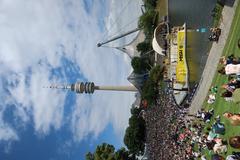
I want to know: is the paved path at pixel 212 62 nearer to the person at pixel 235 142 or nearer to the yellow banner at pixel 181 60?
the yellow banner at pixel 181 60

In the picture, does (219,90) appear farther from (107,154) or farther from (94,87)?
(94,87)

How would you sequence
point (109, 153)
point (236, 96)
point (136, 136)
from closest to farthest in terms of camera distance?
point (236, 96) → point (109, 153) → point (136, 136)

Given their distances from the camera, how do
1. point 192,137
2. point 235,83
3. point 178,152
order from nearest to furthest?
point 235,83 < point 192,137 < point 178,152

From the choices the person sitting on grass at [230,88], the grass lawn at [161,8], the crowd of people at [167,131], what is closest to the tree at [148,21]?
the grass lawn at [161,8]

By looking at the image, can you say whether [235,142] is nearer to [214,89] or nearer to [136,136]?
[214,89]

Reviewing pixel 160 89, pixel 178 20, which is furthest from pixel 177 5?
pixel 160 89

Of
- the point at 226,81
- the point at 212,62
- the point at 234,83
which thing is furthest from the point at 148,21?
the point at 234,83

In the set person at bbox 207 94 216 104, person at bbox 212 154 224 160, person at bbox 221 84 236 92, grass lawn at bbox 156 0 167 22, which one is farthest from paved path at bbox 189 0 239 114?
grass lawn at bbox 156 0 167 22
